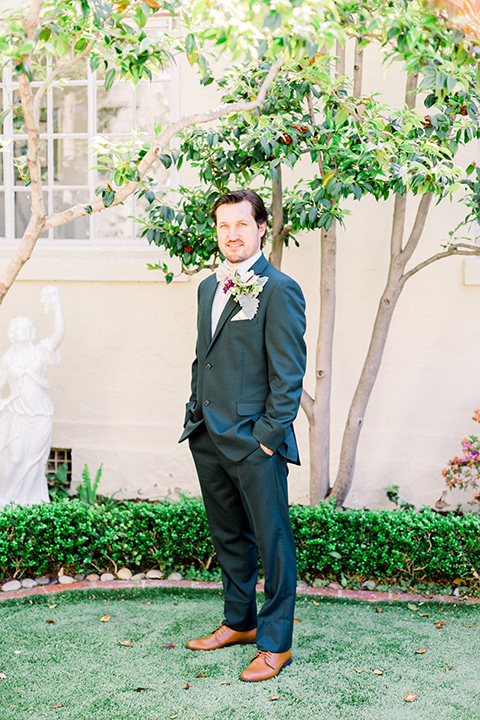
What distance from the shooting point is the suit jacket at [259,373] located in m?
3.34

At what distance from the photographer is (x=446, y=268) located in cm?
571

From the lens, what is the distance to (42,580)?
4840 millimetres

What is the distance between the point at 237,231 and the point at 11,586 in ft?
9.34

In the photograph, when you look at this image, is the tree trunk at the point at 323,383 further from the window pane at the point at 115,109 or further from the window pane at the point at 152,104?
the window pane at the point at 115,109

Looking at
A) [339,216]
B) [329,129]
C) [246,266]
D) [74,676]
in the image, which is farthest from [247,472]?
[329,129]

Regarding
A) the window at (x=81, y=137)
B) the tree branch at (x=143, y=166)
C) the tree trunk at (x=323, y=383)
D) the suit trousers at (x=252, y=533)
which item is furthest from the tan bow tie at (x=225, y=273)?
the window at (x=81, y=137)

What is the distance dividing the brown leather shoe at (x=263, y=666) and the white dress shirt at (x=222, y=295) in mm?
1587

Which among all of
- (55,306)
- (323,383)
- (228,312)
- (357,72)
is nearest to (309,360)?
(323,383)

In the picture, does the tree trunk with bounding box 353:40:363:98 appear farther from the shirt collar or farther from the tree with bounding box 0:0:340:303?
the shirt collar

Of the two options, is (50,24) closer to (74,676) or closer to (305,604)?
(74,676)

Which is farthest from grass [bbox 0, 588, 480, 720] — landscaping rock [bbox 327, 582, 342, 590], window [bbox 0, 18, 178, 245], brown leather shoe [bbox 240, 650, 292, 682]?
window [bbox 0, 18, 178, 245]

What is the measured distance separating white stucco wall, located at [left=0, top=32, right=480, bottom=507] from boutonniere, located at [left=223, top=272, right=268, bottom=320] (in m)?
2.58

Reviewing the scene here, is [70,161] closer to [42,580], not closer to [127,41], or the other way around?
[127,41]

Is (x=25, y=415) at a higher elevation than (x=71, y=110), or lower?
lower
